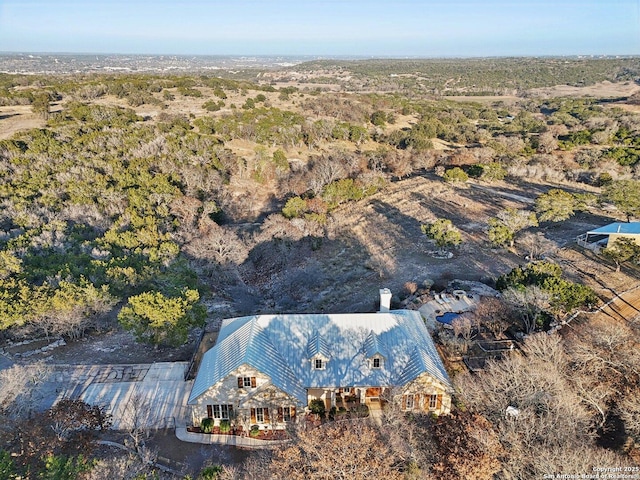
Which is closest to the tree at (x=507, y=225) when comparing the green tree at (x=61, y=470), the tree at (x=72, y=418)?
the tree at (x=72, y=418)

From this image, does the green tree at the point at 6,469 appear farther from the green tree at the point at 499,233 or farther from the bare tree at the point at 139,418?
the green tree at the point at 499,233

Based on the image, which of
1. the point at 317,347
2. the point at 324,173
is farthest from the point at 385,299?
the point at 324,173

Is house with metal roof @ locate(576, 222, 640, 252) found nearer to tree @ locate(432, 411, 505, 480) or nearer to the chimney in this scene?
the chimney

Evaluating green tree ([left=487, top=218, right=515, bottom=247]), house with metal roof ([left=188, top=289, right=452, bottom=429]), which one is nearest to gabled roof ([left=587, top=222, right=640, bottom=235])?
green tree ([left=487, top=218, right=515, bottom=247])

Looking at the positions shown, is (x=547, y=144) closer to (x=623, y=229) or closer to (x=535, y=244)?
(x=535, y=244)

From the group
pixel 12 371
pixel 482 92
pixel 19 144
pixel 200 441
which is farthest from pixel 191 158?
pixel 482 92
